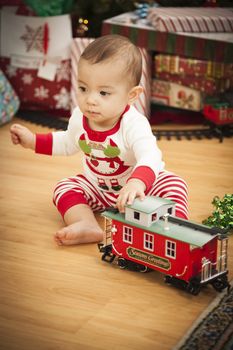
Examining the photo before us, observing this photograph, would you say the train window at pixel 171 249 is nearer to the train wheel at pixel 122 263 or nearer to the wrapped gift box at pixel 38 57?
the train wheel at pixel 122 263

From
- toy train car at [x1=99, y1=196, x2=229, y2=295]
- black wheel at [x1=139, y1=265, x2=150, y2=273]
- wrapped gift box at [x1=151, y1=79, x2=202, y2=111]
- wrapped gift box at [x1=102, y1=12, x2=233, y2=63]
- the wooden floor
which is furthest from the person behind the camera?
wrapped gift box at [x1=151, y1=79, x2=202, y2=111]

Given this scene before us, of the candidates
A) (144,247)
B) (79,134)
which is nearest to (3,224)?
(79,134)

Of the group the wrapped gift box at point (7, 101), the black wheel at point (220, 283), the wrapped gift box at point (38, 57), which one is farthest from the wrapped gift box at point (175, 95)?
the black wheel at point (220, 283)

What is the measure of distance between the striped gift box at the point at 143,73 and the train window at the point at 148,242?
4.13ft

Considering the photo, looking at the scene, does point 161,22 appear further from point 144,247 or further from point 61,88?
point 144,247

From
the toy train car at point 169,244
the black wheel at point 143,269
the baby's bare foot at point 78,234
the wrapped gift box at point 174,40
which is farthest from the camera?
the wrapped gift box at point 174,40

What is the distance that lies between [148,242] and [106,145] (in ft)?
1.04

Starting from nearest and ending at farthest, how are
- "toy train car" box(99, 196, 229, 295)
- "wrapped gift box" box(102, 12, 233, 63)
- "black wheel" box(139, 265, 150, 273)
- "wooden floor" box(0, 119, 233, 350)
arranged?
1. "wooden floor" box(0, 119, 233, 350)
2. "toy train car" box(99, 196, 229, 295)
3. "black wheel" box(139, 265, 150, 273)
4. "wrapped gift box" box(102, 12, 233, 63)

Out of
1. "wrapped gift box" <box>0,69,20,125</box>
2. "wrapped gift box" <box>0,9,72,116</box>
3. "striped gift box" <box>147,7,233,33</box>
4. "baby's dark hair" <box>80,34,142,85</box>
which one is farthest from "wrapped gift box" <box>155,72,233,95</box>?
"baby's dark hair" <box>80,34,142,85</box>

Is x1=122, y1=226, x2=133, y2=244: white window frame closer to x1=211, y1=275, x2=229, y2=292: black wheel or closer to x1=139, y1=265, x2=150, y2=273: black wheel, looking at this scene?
x1=139, y1=265, x2=150, y2=273: black wheel

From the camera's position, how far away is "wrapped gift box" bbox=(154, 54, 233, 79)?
2508mm

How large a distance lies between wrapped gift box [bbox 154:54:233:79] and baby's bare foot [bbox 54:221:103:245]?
1.05 meters

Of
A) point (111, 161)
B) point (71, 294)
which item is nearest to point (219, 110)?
point (111, 161)

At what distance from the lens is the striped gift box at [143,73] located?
8.58 feet
